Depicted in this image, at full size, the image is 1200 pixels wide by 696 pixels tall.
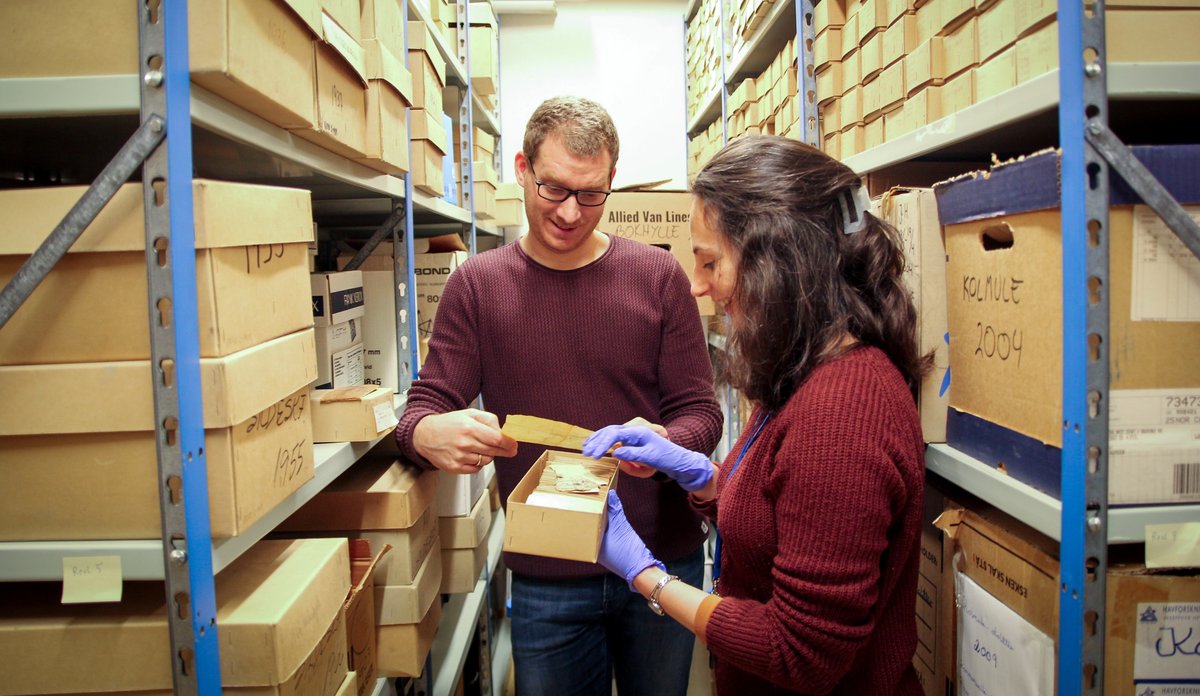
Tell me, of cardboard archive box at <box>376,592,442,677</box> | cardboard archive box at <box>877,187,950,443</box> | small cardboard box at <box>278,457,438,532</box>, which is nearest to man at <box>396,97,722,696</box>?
small cardboard box at <box>278,457,438,532</box>

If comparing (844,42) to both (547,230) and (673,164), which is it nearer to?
(547,230)

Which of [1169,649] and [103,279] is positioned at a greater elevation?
[103,279]

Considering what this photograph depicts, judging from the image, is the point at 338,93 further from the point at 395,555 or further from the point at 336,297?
the point at 395,555

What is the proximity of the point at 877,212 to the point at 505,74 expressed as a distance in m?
3.40

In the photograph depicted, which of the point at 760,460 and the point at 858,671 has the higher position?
the point at 760,460

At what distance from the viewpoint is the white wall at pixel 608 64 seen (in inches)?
165

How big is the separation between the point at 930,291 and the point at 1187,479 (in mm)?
448

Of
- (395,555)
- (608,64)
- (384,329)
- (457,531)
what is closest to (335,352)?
(384,329)

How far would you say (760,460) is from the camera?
102 cm

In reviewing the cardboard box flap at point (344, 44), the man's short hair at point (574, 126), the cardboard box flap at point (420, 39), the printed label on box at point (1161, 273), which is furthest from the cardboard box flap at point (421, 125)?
the printed label on box at point (1161, 273)

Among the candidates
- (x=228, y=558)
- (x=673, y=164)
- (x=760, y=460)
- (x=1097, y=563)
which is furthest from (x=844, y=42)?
(x=673, y=164)

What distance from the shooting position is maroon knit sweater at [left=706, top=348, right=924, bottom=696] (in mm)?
→ 871

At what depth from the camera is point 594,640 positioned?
5.15 ft

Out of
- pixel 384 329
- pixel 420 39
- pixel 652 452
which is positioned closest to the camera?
pixel 652 452
